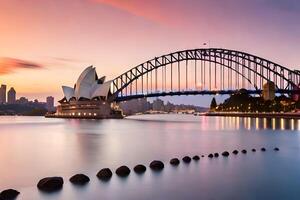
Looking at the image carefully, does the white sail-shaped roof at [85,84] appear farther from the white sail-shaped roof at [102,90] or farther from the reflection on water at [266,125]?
the reflection on water at [266,125]

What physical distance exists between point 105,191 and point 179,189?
11.2ft

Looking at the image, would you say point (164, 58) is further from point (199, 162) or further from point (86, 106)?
point (199, 162)

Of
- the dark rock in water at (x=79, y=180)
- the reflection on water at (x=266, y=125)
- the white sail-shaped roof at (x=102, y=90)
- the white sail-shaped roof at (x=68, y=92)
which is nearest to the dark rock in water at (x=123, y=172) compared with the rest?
the dark rock in water at (x=79, y=180)

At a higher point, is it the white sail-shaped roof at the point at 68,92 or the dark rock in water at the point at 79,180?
the white sail-shaped roof at the point at 68,92

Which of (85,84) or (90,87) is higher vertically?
(85,84)

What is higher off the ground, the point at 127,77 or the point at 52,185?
the point at 127,77

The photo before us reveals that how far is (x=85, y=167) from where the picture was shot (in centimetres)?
2627

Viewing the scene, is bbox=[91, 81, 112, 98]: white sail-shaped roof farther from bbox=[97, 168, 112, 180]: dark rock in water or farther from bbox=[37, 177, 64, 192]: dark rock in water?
bbox=[37, 177, 64, 192]: dark rock in water

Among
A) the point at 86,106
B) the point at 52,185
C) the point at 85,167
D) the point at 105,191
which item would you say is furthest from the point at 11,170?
the point at 86,106

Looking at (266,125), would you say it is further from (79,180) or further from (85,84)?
(85,84)

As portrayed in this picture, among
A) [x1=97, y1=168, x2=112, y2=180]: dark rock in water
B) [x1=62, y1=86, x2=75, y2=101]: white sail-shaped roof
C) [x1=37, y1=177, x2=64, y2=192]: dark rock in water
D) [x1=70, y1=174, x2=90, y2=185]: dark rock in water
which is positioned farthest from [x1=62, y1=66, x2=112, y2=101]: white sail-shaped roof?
[x1=37, y1=177, x2=64, y2=192]: dark rock in water

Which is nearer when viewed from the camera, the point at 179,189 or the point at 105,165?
the point at 179,189

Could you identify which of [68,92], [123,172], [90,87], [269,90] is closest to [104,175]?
[123,172]

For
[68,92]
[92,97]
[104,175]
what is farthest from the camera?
[68,92]
